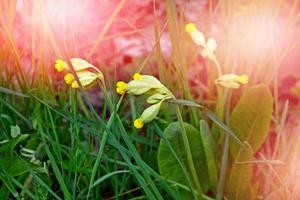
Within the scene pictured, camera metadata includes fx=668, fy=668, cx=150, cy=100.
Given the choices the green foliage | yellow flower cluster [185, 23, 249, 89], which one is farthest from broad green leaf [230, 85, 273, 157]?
yellow flower cluster [185, 23, 249, 89]

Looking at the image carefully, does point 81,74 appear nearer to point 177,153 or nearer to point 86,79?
point 86,79

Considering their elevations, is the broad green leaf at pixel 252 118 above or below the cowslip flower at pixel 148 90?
below

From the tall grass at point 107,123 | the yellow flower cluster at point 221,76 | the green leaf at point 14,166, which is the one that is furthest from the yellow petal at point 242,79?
the green leaf at point 14,166

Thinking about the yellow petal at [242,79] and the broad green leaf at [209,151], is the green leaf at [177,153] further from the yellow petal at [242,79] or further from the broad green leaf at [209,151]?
→ the yellow petal at [242,79]

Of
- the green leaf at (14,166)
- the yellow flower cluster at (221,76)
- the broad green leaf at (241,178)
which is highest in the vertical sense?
the yellow flower cluster at (221,76)

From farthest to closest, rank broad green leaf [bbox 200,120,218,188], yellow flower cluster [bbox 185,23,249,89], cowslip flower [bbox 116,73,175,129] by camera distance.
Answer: broad green leaf [bbox 200,120,218,188], yellow flower cluster [bbox 185,23,249,89], cowslip flower [bbox 116,73,175,129]

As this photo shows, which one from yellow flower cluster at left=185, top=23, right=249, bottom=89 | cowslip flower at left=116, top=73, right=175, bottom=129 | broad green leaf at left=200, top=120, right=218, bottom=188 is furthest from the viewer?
broad green leaf at left=200, top=120, right=218, bottom=188

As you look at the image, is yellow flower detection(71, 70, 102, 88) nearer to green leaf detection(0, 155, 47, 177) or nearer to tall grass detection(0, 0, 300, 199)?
tall grass detection(0, 0, 300, 199)
